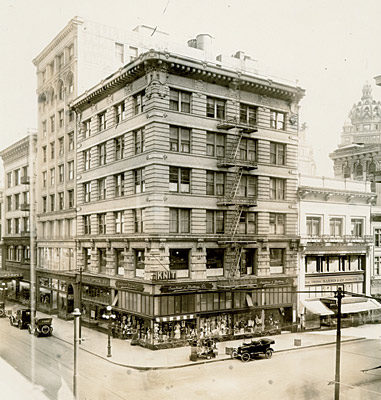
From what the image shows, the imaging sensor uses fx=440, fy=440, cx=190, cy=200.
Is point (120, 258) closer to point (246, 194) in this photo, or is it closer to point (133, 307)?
point (133, 307)

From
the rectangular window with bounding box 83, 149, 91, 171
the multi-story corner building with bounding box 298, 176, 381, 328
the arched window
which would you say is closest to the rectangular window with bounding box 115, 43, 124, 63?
the arched window

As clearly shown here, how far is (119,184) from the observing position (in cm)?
2811

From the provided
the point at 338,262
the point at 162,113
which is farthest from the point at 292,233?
the point at 162,113

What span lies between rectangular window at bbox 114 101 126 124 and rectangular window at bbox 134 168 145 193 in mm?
4107

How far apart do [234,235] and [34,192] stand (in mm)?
21400

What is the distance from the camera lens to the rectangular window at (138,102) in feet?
86.2

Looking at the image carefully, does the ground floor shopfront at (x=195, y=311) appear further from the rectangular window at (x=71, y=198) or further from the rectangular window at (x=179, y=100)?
the rectangular window at (x=179, y=100)

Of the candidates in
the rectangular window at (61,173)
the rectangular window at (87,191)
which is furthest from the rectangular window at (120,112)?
the rectangular window at (61,173)

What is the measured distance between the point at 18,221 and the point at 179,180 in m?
23.8

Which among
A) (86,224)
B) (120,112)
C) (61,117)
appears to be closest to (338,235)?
(120,112)

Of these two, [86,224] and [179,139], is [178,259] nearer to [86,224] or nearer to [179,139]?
[179,139]

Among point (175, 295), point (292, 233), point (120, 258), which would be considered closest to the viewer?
point (292, 233)

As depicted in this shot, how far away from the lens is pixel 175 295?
84.2 feet

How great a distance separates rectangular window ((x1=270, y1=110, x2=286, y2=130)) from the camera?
25.4 metres
